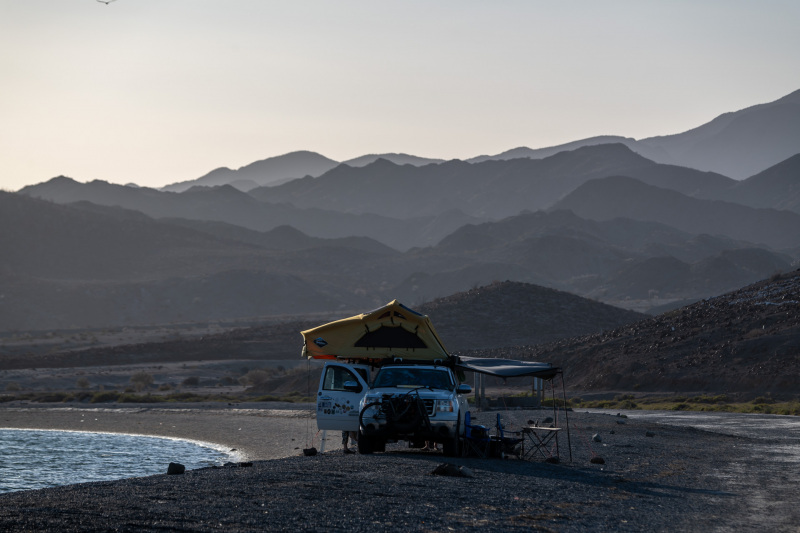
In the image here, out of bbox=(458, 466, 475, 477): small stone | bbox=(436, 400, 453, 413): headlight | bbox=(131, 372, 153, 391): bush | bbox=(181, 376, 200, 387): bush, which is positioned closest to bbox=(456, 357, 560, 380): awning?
Answer: bbox=(436, 400, 453, 413): headlight

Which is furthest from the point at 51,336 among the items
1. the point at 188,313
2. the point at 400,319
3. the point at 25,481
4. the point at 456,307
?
the point at 400,319

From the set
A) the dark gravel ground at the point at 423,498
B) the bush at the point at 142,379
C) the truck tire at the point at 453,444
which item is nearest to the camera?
the dark gravel ground at the point at 423,498

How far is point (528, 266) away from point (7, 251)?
79.2m

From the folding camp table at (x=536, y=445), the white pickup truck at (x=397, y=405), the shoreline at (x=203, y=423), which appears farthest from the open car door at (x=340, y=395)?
the shoreline at (x=203, y=423)

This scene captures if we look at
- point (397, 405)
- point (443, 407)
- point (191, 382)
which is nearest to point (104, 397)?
point (191, 382)

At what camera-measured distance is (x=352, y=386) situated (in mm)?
19156

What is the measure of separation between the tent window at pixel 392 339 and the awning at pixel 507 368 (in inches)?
39.5

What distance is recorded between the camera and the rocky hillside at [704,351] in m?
47.4

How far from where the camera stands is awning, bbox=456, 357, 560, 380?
60.7 ft

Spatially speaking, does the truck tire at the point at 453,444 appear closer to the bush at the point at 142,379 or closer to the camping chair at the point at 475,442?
the camping chair at the point at 475,442

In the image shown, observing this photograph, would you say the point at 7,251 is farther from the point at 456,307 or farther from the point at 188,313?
the point at 456,307

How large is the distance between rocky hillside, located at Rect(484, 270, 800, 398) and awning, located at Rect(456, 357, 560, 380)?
1110 inches

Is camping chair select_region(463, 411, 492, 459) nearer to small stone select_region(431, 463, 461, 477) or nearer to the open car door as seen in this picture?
the open car door

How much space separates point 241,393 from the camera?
5744 cm
